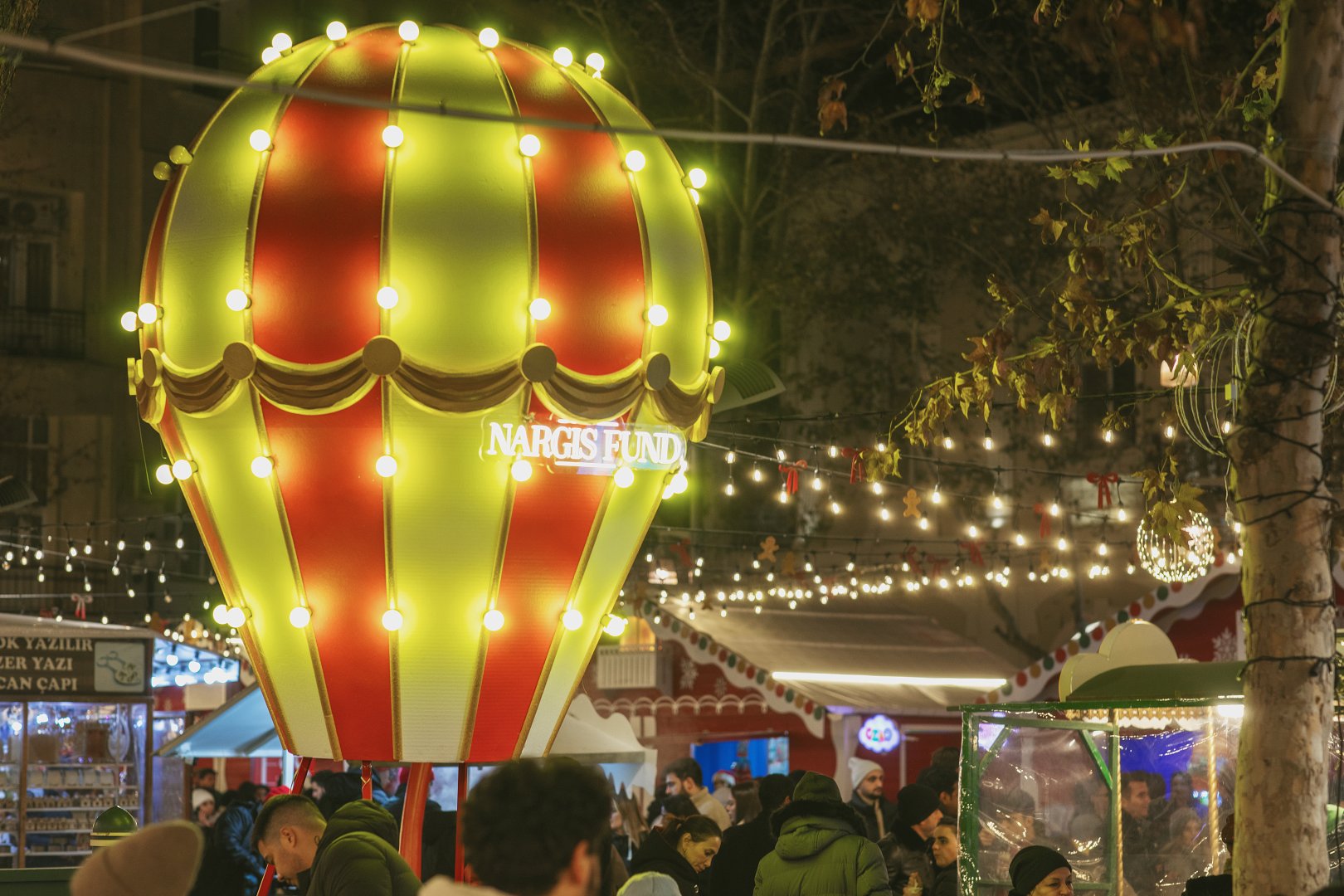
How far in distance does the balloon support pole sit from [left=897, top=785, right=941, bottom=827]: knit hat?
2513 mm

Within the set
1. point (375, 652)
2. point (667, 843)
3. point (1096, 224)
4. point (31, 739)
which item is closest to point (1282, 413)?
point (1096, 224)

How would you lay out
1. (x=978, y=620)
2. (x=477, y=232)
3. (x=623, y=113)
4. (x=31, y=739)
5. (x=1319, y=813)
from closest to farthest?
(x=1319, y=813)
(x=477, y=232)
(x=623, y=113)
(x=31, y=739)
(x=978, y=620)

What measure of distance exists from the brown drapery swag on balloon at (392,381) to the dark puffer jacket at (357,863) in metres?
2.49

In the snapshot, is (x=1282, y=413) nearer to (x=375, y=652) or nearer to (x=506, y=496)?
(x=506, y=496)

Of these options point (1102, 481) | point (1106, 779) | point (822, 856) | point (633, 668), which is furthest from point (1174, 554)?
point (633, 668)

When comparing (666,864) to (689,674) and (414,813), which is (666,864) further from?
(689,674)

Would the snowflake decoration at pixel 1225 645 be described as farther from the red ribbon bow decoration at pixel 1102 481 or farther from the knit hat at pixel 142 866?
the knit hat at pixel 142 866

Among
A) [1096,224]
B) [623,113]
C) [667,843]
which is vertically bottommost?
[667,843]

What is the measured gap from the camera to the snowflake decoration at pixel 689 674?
2325 centimetres

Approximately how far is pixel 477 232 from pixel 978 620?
2016 cm

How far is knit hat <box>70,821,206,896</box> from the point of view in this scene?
3.92m

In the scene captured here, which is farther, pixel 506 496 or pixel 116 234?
pixel 116 234

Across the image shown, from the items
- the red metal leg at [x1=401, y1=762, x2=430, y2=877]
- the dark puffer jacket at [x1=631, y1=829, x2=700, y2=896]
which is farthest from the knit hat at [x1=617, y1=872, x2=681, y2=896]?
the red metal leg at [x1=401, y1=762, x2=430, y2=877]

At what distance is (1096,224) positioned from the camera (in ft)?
25.0
